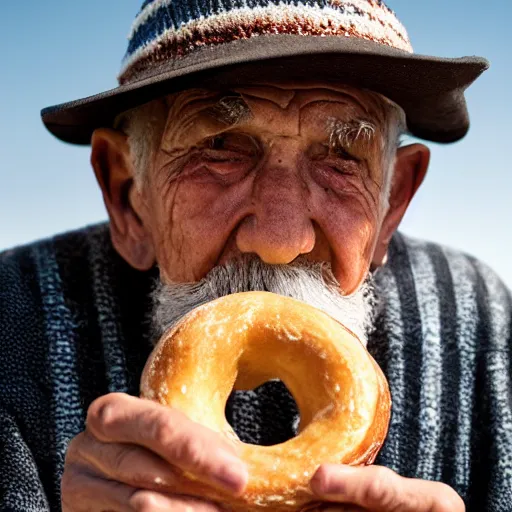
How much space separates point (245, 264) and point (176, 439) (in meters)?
0.89

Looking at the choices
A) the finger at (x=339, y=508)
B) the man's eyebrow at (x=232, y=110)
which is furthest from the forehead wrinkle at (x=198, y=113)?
the finger at (x=339, y=508)

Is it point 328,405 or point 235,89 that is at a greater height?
point 235,89

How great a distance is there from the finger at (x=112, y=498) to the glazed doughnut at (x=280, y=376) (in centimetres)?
4

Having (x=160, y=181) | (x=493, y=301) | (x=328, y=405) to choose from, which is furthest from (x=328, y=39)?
(x=493, y=301)

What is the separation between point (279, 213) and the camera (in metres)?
2.32

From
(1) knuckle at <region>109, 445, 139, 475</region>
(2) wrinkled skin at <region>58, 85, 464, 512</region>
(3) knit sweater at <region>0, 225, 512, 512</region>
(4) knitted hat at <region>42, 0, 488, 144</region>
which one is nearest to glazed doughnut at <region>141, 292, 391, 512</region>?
(1) knuckle at <region>109, 445, 139, 475</region>

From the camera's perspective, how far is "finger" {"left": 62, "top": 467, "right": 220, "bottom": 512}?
1636 millimetres

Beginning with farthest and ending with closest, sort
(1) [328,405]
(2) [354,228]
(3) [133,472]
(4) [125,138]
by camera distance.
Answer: (4) [125,138] < (2) [354,228] < (1) [328,405] < (3) [133,472]

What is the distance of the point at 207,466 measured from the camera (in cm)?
159

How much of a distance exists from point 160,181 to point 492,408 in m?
1.76

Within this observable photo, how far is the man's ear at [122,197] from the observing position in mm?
2881

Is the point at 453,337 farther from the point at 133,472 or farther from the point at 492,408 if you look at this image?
the point at 133,472

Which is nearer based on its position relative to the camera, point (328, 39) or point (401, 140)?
point (328, 39)

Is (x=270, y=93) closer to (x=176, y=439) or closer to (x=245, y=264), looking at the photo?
(x=245, y=264)
